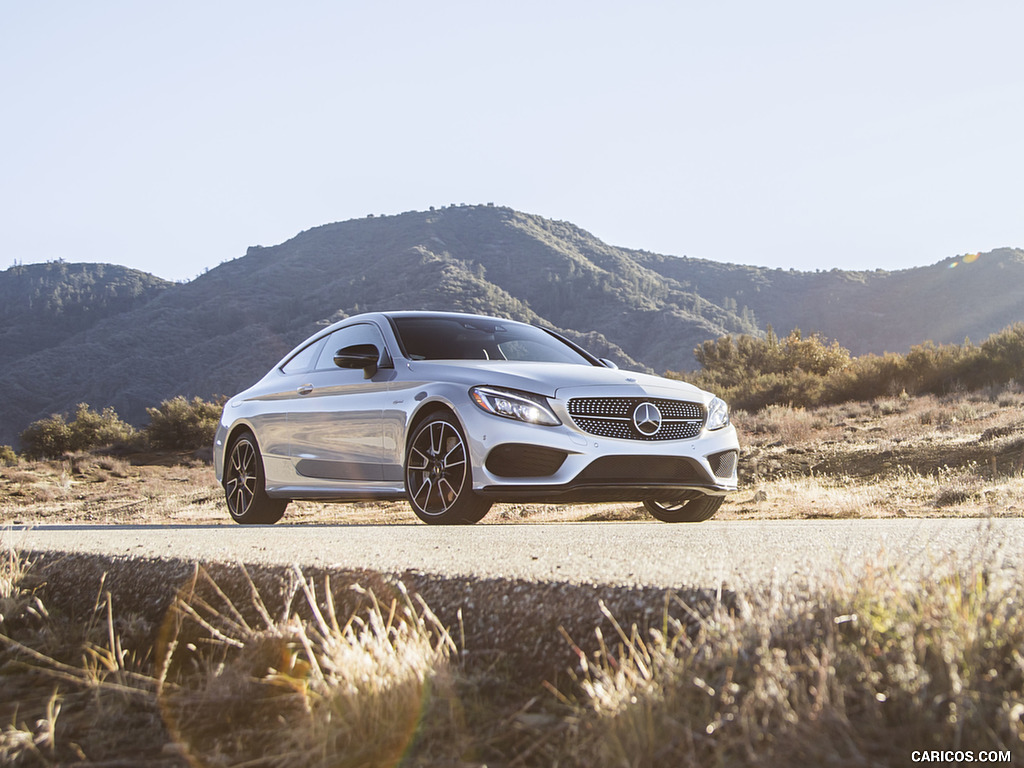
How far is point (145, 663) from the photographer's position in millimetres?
3783

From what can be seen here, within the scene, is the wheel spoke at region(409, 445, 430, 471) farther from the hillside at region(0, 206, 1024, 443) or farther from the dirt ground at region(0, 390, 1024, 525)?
the hillside at region(0, 206, 1024, 443)

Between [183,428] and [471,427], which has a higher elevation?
[471,427]

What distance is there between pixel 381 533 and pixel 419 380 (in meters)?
1.54

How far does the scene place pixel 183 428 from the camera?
108 feet

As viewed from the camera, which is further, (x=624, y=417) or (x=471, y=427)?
(x=624, y=417)

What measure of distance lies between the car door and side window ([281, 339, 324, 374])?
14 centimetres

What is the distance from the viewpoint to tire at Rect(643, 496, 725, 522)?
757cm

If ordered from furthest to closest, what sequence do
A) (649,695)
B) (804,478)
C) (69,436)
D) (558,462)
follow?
(69,436) → (804,478) → (558,462) → (649,695)

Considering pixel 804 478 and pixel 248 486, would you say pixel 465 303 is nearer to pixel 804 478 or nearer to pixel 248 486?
pixel 804 478

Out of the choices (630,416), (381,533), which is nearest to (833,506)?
(630,416)

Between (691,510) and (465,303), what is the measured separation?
296ft

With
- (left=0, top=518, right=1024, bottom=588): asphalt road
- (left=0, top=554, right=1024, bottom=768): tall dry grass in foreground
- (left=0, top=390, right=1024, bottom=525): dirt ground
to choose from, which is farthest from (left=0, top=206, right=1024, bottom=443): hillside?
(left=0, top=554, right=1024, bottom=768): tall dry grass in foreground

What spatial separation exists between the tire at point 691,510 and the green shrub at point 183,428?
2604 cm

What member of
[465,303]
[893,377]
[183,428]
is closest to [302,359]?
[893,377]
